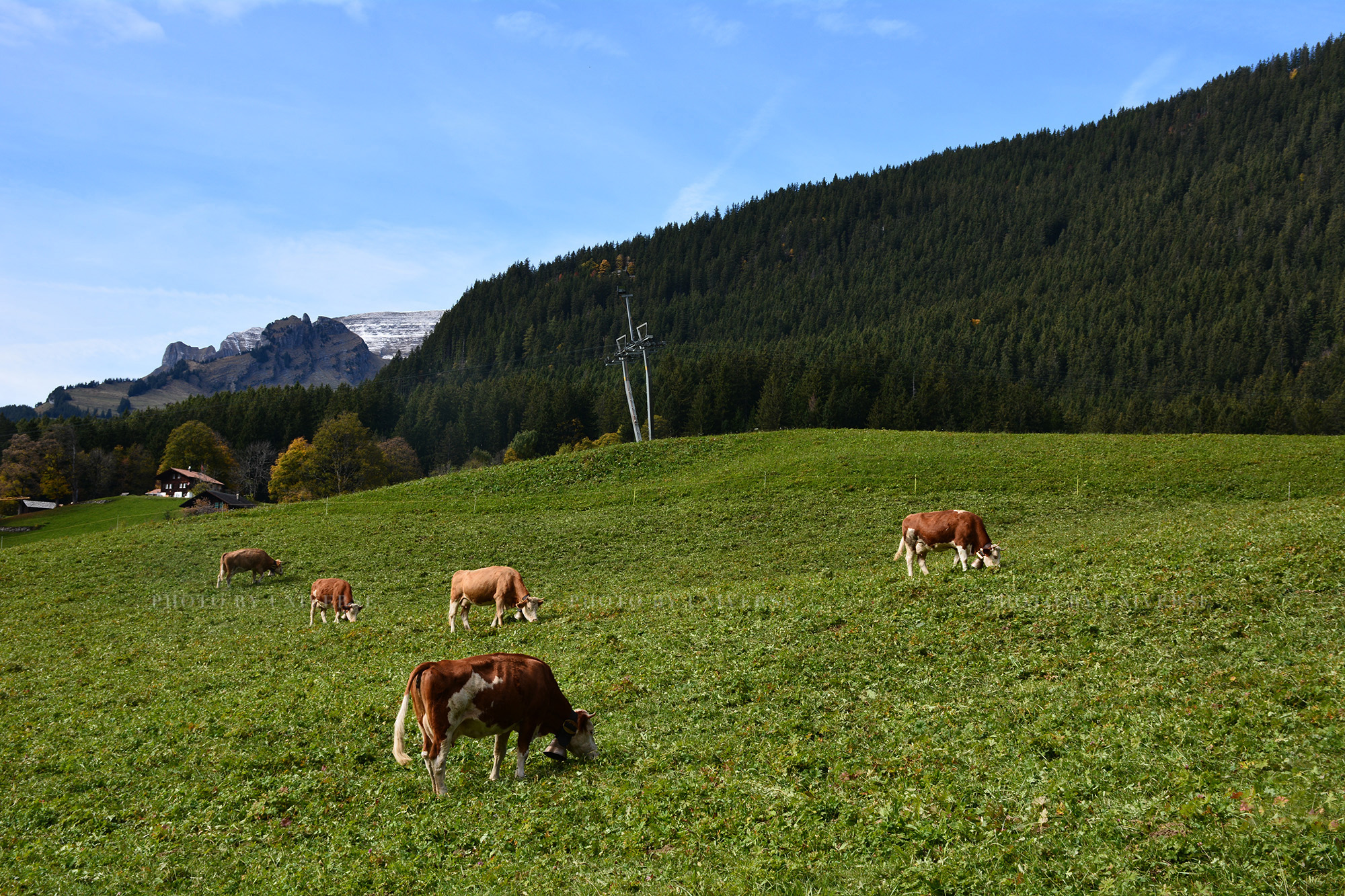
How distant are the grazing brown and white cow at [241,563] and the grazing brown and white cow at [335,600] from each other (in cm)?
1126

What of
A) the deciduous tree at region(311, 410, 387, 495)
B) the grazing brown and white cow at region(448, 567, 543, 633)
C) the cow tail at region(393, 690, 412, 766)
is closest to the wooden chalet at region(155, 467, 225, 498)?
the deciduous tree at region(311, 410, 387, 495)

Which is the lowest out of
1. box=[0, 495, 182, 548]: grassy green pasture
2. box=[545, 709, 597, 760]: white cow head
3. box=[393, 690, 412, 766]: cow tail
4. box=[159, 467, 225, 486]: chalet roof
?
box=[0, 495, 182, 548]: grassy green pasture

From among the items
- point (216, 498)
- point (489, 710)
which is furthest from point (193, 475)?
point (489, 710)

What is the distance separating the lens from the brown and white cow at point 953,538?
939 inches

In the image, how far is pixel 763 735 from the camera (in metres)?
13.2

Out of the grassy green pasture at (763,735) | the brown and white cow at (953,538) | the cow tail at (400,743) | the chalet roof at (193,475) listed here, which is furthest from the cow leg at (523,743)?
the chalet roof at (193,475)

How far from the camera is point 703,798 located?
34.9 ft

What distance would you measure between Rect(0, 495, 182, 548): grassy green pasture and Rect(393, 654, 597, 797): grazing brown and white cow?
76607 mm

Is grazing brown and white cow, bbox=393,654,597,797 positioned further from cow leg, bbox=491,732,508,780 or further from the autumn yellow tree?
the autumn yellow tree

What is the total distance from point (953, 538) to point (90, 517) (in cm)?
10448

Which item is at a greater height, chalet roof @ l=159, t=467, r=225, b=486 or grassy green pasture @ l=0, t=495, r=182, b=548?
chalet roof @ l=159, t=467, r=225, b=486

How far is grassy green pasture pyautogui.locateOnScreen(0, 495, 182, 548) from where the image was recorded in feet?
263

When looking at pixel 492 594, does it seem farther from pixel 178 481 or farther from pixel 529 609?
pixel 178 481

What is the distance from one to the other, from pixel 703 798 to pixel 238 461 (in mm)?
148327
